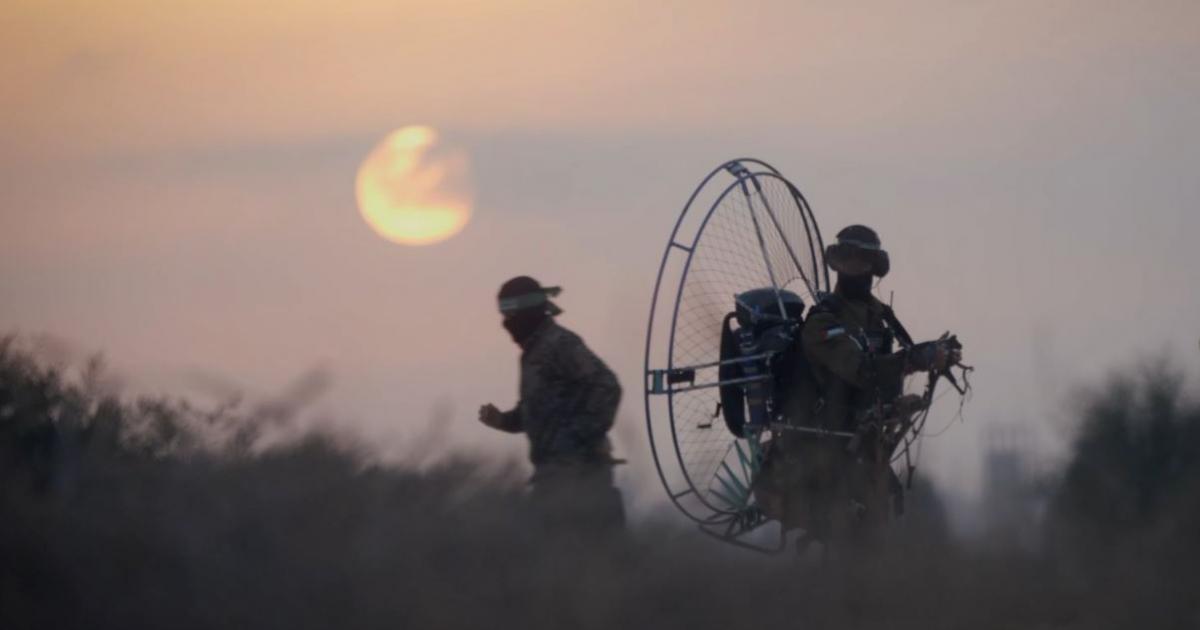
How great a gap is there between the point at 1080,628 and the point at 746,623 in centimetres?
184

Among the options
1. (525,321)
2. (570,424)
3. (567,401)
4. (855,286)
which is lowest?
(570,424)

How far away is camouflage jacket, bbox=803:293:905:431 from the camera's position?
10180mm

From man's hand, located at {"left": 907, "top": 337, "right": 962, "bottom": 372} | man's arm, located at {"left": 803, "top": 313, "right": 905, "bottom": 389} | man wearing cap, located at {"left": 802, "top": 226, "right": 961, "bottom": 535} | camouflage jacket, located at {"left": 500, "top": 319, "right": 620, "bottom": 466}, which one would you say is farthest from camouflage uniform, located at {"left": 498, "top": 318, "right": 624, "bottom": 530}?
man's hand, located at {"left": 907, "top": 337, "right": 962, "bottom": 372}

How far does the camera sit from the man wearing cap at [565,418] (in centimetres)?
945

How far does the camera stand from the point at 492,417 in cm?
1040

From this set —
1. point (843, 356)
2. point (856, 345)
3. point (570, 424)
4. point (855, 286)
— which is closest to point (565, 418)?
point (570, 424)

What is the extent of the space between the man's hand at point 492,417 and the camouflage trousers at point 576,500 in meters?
0.76

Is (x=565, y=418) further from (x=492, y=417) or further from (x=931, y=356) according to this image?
(x=931, y=356)

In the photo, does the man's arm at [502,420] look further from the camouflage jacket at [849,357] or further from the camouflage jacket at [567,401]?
the camouflage jacket at [849,357]

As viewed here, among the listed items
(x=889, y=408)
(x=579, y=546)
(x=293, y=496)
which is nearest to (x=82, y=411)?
(x=293, y=496)

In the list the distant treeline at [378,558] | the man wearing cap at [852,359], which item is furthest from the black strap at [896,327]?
the distant treeline at [378,558]

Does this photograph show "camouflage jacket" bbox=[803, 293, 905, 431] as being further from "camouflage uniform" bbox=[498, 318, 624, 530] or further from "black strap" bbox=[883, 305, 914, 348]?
"camouflage uniform" bbox=[498, 318, 624, 530]

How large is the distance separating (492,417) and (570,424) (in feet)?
2.93

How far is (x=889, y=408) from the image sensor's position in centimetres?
1052
